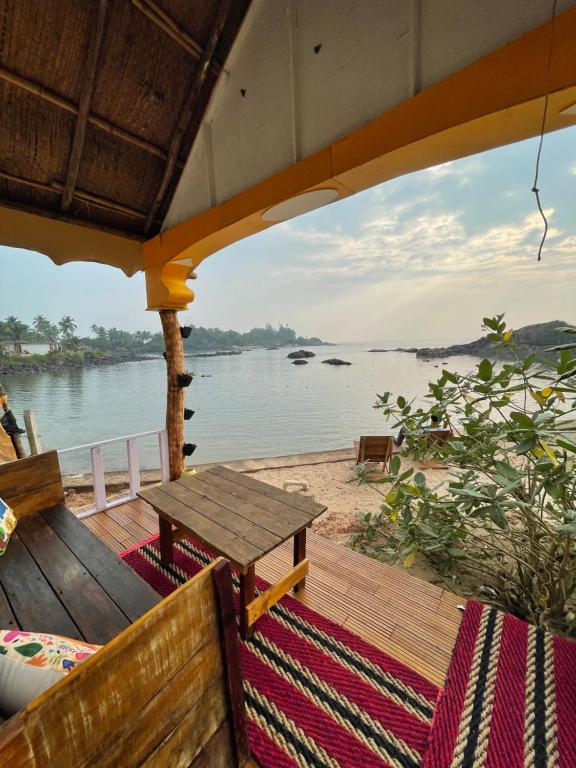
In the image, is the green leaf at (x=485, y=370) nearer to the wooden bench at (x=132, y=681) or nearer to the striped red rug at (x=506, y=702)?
the striped red rug at (x=506, y=702)

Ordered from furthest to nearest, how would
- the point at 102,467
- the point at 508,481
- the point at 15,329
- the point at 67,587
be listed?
the point at 15,329 < the point at 102,467 < the point at 508,481 < the point at 67,587

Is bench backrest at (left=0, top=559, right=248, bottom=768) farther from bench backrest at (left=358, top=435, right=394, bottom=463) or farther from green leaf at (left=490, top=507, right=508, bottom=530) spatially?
bench backrest at (left=358, top=435, right=394, bottom=463)

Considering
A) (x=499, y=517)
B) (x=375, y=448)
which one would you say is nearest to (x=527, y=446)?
(x=499, y=517)

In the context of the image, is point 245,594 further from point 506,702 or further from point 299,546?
point 506,702

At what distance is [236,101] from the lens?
208 cm

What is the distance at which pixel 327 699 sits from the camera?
136cm

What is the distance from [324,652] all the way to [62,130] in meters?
3.72

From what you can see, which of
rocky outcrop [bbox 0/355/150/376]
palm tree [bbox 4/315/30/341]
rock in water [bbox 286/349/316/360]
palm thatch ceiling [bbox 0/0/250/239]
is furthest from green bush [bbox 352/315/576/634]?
rock in water [bbox 286/349/316/360]

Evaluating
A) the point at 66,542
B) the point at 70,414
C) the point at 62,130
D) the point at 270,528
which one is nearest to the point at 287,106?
the point at 62,130

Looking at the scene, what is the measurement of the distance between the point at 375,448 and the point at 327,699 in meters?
4.58

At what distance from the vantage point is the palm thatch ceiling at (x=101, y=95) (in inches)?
66.8

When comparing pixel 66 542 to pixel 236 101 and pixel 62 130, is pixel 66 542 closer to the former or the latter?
pixel 62 130

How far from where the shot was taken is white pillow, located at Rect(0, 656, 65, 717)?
0.61 meters

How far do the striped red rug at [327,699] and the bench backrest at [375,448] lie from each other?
4.08 meters
